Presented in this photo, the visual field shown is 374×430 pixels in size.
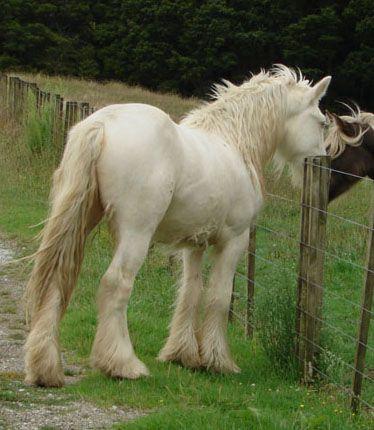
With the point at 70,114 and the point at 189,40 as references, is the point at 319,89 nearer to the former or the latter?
the point at 70,114

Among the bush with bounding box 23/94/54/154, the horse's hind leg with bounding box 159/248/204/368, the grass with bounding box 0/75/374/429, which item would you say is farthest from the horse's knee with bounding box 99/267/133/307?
the bush with bounding box 23/94/54/154

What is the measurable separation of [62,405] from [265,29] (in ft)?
130

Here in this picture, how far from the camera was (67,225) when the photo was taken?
17.4ft

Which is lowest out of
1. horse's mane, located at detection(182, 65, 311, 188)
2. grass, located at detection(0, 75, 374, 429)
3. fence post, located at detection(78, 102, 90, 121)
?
grass, located at detection(0, 75, 374, 429)

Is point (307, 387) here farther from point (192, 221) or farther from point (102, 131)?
point (102, 131)

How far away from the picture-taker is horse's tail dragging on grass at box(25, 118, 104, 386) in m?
5.26

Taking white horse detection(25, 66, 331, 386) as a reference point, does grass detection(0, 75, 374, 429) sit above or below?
below

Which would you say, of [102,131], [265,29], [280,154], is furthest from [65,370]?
[265,29]

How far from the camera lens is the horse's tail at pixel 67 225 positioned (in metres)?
5.29

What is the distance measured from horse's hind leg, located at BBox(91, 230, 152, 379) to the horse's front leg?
0.81m

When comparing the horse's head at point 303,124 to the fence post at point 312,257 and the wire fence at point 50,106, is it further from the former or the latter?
the wire fence at point 50,106

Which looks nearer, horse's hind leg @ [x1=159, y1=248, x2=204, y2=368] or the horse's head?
Result: horse's hind leg @ [x1=159, y1=248, x2=204, y2=368]

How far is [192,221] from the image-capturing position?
581 cm

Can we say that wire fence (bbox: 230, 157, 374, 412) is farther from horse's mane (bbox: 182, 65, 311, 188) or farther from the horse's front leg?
horse's mane (bbox: 182, 65, 311, 188)
